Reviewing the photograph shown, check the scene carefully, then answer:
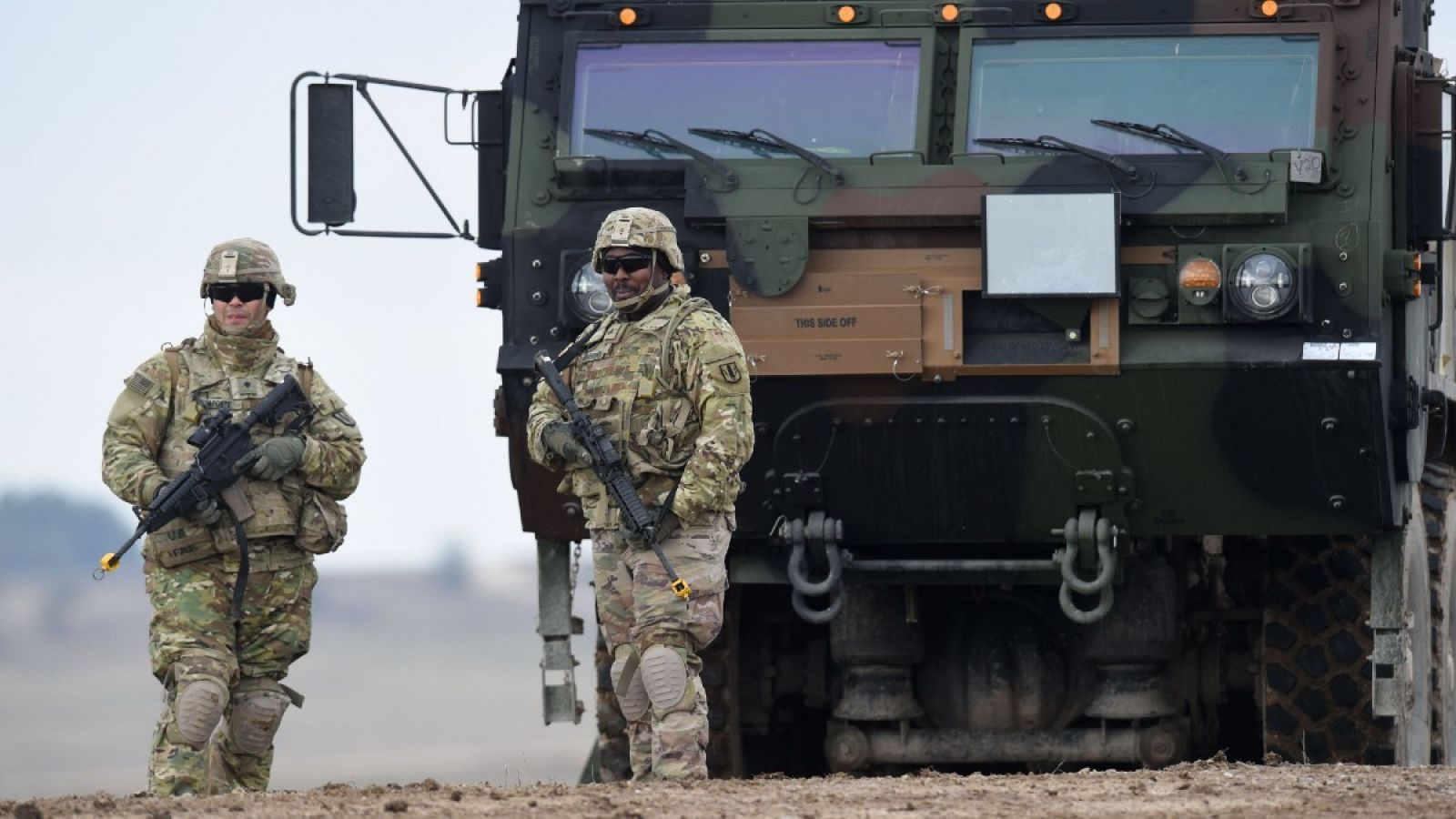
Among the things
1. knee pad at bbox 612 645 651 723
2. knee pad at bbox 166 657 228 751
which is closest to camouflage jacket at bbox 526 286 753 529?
knee pad at bbox 612 645 651 723

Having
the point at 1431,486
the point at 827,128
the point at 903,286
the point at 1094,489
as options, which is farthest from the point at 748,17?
the point at 1431,486

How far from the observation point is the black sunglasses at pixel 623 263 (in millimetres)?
8008

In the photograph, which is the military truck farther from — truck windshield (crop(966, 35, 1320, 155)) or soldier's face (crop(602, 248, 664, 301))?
soldier's face (crop(602, 248, 664, 301))

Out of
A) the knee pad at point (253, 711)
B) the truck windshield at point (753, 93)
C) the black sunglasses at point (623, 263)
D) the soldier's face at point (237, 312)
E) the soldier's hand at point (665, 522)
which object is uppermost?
the truck windshield at point (753, 93)

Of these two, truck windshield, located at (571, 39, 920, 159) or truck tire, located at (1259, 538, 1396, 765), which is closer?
truck windshield, located at (571, 39, 920, 159)

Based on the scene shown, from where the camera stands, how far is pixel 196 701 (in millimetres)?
8195

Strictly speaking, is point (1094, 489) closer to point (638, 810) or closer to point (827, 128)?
point (827, 128)

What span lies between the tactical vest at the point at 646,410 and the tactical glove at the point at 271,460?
90cm

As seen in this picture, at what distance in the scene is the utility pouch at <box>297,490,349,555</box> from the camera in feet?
28.1

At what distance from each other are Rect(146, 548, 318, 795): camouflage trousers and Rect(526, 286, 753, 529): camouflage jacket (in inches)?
38.6

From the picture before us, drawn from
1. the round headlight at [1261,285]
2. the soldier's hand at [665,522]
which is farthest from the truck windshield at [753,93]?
the soldier's hand at [665,522]

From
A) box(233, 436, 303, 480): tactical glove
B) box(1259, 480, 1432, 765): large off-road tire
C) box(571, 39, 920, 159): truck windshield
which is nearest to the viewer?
box(233, 436, 303, 480): tactical glove

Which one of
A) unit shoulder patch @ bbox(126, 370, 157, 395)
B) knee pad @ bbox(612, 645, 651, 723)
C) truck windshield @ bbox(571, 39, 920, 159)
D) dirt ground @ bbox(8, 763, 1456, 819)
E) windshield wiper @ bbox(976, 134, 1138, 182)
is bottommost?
dirt ground @ bbox(8, 763, 1456, 819)

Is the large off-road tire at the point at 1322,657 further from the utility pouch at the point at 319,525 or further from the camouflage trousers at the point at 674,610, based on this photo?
the utility pouch at the point at 319,525
